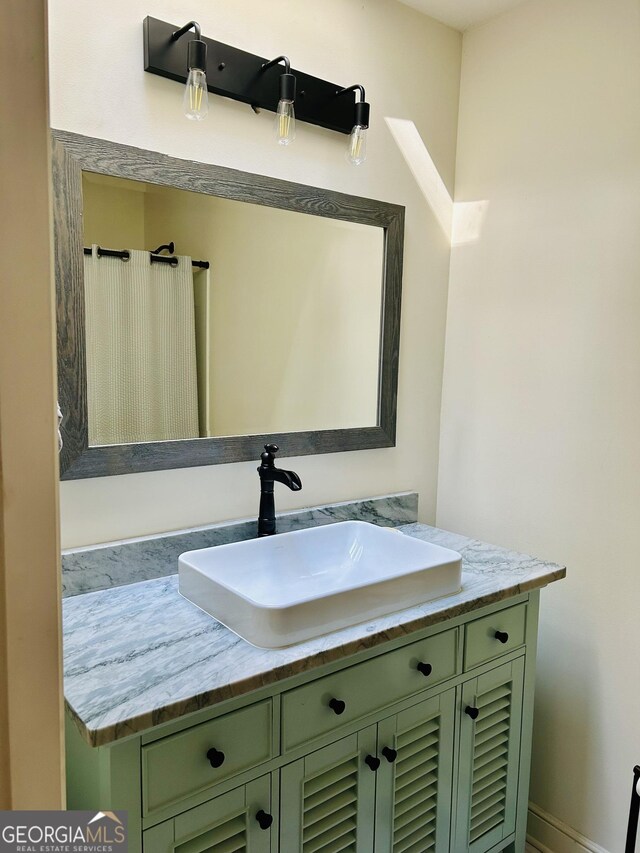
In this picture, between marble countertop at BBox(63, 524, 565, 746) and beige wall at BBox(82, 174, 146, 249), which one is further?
beige wall at BBox(82, 174, 146, 249)

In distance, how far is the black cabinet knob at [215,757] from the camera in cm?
102

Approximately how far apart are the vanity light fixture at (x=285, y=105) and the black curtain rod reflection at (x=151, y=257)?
36 centimetres

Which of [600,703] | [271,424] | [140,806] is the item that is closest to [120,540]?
[271,424]

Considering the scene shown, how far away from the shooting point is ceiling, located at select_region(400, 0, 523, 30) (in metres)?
1.83

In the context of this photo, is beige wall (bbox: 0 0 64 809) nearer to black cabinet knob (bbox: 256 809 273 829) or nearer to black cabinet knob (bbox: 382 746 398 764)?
black cabinet knob (bbox: 256 809 273 829)

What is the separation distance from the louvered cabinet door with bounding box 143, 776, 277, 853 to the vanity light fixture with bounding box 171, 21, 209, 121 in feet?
4.54

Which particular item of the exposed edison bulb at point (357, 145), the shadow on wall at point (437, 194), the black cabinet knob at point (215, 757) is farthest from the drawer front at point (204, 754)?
the shadow on wall at point (437, 194)

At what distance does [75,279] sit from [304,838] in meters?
1.23

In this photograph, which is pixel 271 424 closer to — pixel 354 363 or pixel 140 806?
pixel 354 363

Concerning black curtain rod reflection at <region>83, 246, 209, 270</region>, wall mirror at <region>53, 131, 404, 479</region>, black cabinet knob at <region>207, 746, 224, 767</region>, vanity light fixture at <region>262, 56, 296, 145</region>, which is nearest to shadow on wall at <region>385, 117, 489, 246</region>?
wall mirror at <region>53, 131, 404, 479</region>

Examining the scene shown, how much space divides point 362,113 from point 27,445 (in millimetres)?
1508

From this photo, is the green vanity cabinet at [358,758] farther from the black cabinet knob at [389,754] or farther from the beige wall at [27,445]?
the beige wall at [27,445]

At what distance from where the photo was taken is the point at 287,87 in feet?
4.87

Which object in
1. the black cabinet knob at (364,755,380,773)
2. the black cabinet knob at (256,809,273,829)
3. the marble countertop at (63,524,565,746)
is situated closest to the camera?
the marble countertop at (63,524,565,746)
